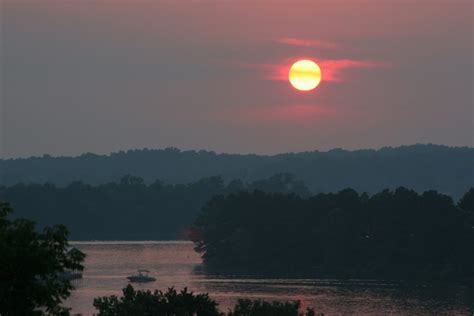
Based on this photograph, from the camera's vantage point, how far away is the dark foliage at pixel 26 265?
27125 millimetres

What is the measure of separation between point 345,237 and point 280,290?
26022 millimetres

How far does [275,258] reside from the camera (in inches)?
5610

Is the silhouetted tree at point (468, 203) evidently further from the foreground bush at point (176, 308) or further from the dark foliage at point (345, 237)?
Result: the foreground bush at point (176, 308)

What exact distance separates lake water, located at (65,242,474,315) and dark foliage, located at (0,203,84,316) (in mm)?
70308

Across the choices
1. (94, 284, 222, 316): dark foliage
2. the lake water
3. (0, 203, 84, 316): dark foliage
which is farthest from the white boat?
(0, 203, 84, 316): dark foliage

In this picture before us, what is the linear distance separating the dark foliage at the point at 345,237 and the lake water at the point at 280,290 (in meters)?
5.73

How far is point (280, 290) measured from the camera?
117188mm

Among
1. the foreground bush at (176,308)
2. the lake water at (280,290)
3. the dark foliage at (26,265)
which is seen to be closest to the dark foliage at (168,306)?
the foreground bush at (176,308)

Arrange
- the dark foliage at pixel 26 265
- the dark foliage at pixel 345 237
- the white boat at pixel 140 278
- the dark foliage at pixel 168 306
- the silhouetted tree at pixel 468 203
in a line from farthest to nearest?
1. the silhouetted tree at pixel 468 203
2. the dark foliage at pixel 345 237
3. the white boat at pixel 140 278
4. the dark foliage at pixel 168 306
5. the dark foliage at pixel 26 265

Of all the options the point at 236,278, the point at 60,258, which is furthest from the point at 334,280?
the point at 60,258

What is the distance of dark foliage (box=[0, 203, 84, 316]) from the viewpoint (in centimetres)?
2712

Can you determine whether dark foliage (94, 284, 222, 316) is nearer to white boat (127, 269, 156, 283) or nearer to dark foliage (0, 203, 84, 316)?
dark foliage (0, 203, 84, 316)

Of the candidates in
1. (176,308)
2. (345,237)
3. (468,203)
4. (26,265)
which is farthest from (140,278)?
(26,265)

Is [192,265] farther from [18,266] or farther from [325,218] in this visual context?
[18,266]
